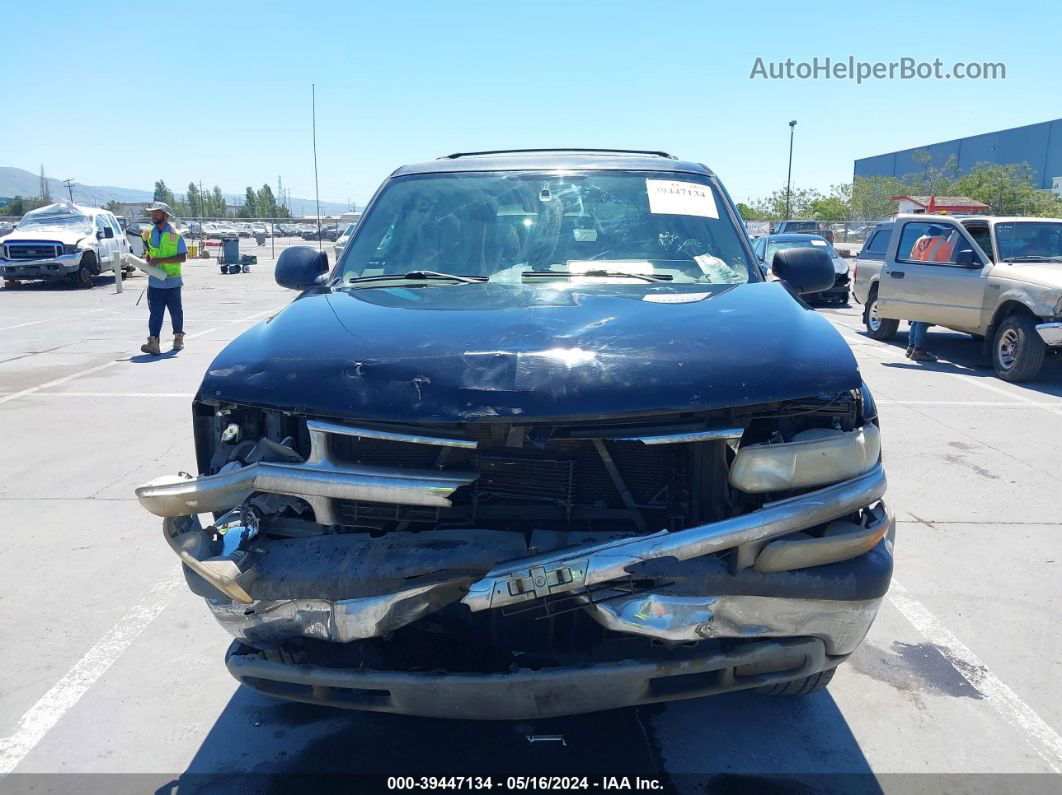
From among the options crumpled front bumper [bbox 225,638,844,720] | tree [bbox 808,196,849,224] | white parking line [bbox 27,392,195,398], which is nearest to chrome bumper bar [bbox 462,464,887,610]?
crumpled front bumper [bbox 225,638,844,720]

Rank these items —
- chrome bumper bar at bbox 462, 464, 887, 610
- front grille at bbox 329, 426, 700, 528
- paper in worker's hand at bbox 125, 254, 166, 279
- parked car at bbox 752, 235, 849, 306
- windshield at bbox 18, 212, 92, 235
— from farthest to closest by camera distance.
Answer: windshield at bbox 18, 212, 92, 235, parked car at bbox 752, 235, 849, 306, paper in worker's hand at bbox 125, 254, 166, 279, front grille at bbox 329, 426, 700, 528, chrome bumper bar at bbox 462, 464, 887, 610

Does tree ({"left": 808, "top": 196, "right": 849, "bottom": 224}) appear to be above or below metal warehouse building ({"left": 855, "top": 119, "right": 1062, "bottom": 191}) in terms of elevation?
below

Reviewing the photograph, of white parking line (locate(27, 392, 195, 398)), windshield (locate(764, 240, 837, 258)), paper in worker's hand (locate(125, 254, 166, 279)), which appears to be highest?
windshield (locate(764, 240, 837, 258))

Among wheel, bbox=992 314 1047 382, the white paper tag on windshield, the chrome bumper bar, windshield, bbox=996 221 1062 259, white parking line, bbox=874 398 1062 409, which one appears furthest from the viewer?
windshield, bbox=996 221 1062 259

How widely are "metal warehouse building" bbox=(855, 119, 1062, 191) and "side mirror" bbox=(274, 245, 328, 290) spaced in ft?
160

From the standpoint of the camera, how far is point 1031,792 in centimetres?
265

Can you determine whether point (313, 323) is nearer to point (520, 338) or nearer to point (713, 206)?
point (520, 338)

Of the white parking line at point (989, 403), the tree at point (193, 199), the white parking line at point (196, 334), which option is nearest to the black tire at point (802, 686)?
the white parking line at point (989, 403)

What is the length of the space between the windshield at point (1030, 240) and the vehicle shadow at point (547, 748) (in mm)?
8721

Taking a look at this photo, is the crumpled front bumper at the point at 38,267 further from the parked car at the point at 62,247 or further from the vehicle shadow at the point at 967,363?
the vehicle shadow at the point at 967,363

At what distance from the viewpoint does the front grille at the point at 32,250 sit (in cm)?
2045

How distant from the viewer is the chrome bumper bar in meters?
2.19

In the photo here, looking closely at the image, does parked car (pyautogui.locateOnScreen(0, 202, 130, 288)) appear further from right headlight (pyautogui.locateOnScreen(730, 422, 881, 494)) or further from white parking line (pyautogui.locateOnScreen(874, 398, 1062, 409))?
right headlight (pyautogui.locateOnScreen(730, 422, 881, 494))

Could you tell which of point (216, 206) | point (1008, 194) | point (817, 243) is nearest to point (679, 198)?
point (817, 243)
